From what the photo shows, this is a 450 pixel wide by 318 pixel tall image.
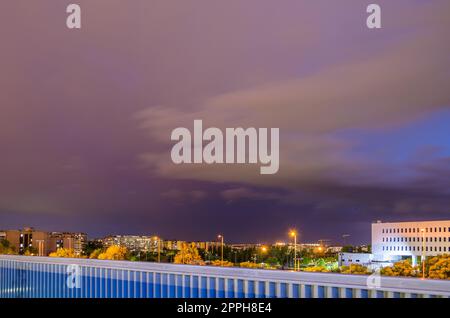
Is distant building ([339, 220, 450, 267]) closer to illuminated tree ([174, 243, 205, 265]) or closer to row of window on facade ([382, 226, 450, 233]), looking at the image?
row of window on facade ([382, 226, 450, 233])

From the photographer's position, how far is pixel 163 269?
135 feet

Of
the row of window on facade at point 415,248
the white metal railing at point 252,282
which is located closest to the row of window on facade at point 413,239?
the row of window on facade at point 415,248

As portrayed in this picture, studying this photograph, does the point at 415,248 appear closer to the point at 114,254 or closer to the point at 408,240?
the point at 408,240

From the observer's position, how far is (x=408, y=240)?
176 meters

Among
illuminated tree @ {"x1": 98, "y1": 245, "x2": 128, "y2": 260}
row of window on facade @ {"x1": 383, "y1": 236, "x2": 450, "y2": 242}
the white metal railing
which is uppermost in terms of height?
the white metal railing

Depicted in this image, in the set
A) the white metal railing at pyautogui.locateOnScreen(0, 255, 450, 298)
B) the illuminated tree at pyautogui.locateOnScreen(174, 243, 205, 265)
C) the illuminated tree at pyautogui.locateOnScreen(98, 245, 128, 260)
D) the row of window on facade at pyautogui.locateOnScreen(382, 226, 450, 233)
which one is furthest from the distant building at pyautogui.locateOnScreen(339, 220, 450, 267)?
the white metal railing at pyautogui.locateOnScreen(0, 255, 450, 298)

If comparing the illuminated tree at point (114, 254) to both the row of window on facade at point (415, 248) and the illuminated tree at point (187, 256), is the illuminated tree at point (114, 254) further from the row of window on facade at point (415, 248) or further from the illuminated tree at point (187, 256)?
the row of window on facade at point (415, 248)

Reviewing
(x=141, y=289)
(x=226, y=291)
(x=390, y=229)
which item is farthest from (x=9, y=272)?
(x=390, y=229)

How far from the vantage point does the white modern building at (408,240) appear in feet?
542

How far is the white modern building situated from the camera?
165m

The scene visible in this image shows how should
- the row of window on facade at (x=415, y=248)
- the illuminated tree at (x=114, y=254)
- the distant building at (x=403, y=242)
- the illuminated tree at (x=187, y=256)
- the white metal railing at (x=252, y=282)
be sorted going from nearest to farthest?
the white metal railing at (x=252, y=282) < the illuminated tree at (x=187, y=256) < the illuminated tree at (x=114, y=254) < the row of window on facade at (x=415, y=248) < the distant building at (x=403, y=242)

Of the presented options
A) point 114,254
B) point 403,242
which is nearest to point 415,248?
point 403,242

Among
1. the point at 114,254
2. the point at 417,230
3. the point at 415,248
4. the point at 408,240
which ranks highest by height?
the point at 417,230
